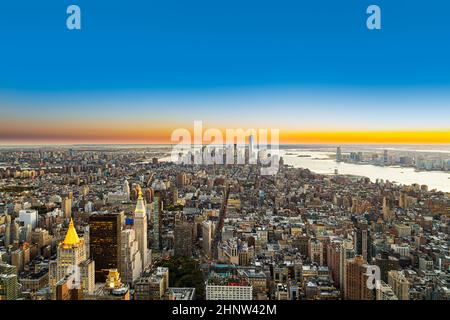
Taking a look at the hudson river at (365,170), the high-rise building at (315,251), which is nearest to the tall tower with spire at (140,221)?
the hudson river at (365,170)

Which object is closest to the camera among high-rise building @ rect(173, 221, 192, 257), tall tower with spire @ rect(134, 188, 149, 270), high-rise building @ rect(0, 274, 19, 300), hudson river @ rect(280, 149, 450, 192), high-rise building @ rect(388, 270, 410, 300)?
high-rise building @ rect(0, 274, 19, 300)

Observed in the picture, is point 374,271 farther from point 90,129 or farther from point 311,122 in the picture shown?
point 90,129

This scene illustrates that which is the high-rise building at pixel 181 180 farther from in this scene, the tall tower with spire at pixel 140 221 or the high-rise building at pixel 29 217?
the high-rise building at pixel 29 217

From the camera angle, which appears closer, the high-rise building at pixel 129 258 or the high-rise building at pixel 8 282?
the high-rise building at pixel 8 282

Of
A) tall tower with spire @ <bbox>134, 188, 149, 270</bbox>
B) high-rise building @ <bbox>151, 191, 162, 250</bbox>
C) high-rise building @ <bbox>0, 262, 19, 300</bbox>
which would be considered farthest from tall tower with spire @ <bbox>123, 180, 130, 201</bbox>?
high-rise building @ <bbox>0, 262, 19, 300</bbox>

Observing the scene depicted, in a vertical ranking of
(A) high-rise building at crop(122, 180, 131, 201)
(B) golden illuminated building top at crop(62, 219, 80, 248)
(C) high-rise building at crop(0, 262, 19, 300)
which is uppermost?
(A) high-rise building at crop(122, 180, 131, 201)

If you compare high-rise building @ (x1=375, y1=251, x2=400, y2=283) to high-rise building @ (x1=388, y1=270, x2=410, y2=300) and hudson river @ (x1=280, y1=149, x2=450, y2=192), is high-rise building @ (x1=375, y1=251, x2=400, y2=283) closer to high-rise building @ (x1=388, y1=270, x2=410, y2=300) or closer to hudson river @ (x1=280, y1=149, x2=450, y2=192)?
high-rise building @ (x1=388, y1=270, x2=410, y2=300)
